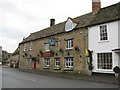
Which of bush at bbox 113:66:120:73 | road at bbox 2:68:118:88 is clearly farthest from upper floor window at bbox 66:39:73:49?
road at bbox 2:68:118:88

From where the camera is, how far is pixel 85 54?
23.1 meters

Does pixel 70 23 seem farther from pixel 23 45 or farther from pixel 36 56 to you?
pixel 23 45

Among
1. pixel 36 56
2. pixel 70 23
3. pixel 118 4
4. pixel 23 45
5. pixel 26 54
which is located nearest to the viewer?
pixel 118 4

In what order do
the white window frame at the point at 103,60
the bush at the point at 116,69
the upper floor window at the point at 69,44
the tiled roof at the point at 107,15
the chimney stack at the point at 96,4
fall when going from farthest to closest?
the upper floor window at the point at 69,44, the chimney stack at the point at 96,4, the tiled roof at the point at 107,15, the white window frame at the point at 103,60, the bush at the point at 116,69

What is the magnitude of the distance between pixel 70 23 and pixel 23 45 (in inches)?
706

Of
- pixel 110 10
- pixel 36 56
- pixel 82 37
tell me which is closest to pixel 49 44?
pixel 36 56

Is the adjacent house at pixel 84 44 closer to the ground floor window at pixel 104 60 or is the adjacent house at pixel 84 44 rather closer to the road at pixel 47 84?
the ground floor window at pixel 104 60

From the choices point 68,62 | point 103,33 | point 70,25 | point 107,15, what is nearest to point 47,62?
point 68,62

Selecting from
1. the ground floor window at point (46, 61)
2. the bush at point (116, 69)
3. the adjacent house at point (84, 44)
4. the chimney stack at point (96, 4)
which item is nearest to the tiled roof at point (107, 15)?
the adjacent house at point (84, 44)

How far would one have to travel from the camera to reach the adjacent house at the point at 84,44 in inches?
798

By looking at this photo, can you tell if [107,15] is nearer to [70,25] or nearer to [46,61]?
[70,25]

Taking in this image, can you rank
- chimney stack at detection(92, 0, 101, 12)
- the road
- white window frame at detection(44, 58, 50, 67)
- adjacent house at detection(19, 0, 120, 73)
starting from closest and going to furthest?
the road, adjacent house at detection(19, 0, 120, 73), chimney stack at detection(92, 0, 101, 12), white window frame at detection(44, 58, 50, 67)

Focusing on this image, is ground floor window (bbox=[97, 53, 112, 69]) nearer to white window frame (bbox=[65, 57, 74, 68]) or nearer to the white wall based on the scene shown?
the white wall

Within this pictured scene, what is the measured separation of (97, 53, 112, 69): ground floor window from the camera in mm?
20166
